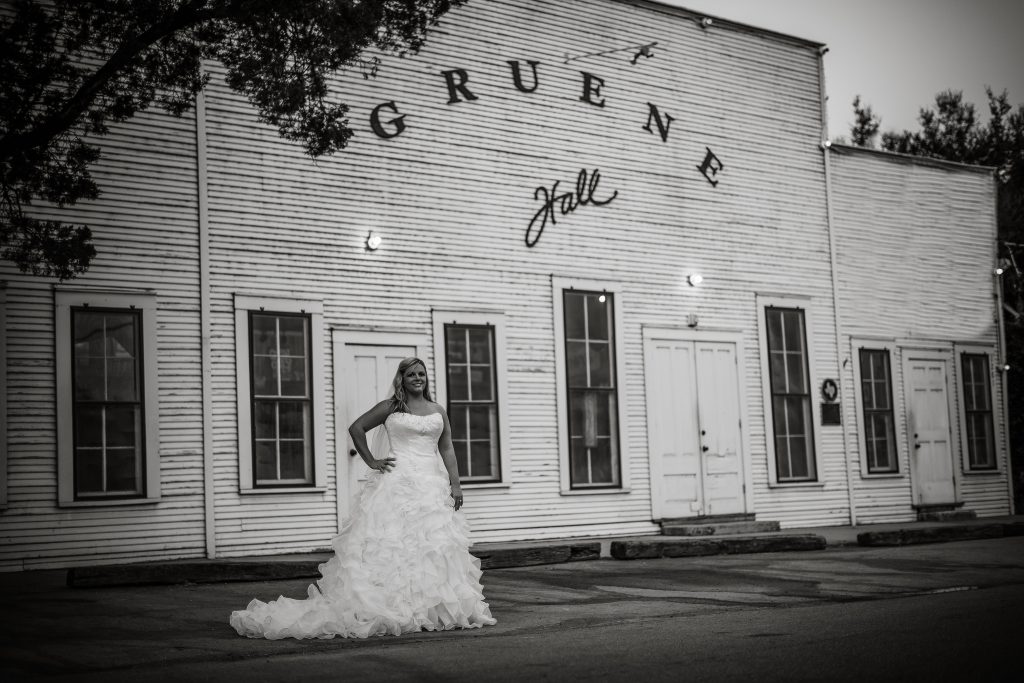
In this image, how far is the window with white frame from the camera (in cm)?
1515

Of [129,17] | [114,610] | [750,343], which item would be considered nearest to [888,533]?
[750,343]

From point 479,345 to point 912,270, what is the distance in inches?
369

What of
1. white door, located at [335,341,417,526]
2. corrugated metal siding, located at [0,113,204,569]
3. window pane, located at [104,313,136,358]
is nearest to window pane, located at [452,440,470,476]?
white door, located at [335,341,417,526]

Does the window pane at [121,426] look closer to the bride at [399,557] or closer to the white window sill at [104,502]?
the white window sill at [104,502]

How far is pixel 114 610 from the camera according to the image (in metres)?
9.41

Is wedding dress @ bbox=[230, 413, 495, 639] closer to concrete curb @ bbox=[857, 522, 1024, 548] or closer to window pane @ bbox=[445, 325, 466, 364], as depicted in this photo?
window pane @ bbox=[445, 325, 466, 364]

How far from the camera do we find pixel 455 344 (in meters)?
15.3

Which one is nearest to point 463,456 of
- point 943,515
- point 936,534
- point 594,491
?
point 594,491

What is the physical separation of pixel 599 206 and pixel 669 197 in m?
1.40

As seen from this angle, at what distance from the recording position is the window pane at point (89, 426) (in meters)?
12.5

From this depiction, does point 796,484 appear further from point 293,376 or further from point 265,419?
point 265,419

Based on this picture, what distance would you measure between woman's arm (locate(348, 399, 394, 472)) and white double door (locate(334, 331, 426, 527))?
17.0ft

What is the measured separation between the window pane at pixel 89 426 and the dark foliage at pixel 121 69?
1.52m

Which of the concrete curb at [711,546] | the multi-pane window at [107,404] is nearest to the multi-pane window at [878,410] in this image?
the concrete curb at [711,546]
